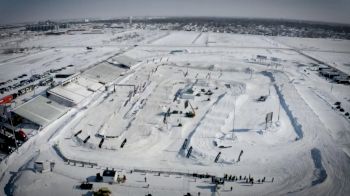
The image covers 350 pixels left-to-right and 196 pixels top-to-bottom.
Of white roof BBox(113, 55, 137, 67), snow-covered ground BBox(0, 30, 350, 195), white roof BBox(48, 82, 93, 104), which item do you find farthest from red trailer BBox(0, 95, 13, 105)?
white roof BBox(113, 55, 137, 67)

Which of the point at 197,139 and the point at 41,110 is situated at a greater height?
the point at 41,110

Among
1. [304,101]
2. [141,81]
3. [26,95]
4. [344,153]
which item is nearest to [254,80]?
[304,101]

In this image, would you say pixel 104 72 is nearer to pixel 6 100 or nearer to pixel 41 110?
pixel 6 100

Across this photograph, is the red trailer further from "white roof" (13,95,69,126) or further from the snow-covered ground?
the snow-covered ground

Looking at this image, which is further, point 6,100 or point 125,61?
point 125,61

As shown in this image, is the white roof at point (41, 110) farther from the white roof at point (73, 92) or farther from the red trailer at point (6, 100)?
the red trailer at point (6, 100)

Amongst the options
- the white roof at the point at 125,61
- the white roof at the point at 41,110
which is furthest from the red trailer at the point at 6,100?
the white roof at the point at 125,61

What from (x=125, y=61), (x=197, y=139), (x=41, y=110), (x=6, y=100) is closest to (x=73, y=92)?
(x=41, y=110)

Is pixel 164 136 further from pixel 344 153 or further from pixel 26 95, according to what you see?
pixel 26 95
